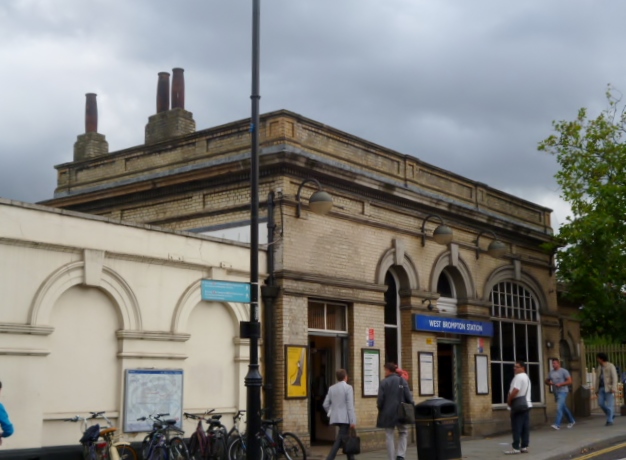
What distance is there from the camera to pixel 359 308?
18859 mm

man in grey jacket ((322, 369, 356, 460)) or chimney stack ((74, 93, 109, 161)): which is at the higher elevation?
chimney stack ((74, 93, 109, 161))

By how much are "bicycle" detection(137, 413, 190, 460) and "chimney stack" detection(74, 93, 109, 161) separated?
11.8 meters

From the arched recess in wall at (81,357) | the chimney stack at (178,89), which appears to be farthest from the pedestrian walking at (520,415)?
the chimney stack at (178,89)

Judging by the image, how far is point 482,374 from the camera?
904 inches

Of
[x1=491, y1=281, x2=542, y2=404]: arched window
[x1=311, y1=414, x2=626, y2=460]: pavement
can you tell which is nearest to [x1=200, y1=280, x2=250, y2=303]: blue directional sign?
[x1=311, y1=414, x2=626, y2=460]: pavement

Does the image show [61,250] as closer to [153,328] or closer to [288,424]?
[153,328]

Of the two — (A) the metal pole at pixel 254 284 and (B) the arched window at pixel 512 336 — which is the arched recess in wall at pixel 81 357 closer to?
(A) the metal pole at pixel 254 284

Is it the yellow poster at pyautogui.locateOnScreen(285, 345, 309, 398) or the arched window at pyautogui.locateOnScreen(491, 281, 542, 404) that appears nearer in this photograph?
the yellow poster at pyautogui.locateOnScreen(285, 345, 309, 398)

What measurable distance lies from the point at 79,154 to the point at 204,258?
393 inches

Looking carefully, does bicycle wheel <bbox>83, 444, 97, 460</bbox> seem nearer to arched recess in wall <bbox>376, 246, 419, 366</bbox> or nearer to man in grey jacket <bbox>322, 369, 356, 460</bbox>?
man in grey jacket <bbox>322, 369, 356, 460</bbox>

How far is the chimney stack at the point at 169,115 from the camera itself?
72.7ft

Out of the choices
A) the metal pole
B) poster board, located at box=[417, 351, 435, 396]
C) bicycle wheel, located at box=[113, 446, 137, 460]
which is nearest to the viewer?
the metal pole

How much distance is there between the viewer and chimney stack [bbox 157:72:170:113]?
23031 mm

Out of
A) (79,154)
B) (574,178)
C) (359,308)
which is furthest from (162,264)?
(574,178)
